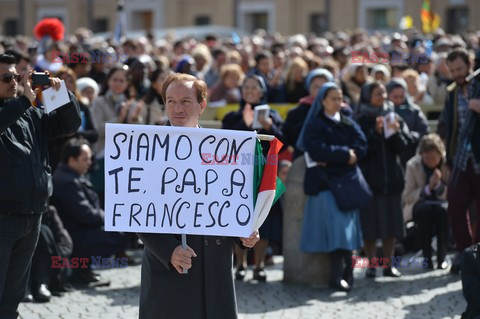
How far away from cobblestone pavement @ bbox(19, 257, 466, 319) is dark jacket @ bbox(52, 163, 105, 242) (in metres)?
0.59

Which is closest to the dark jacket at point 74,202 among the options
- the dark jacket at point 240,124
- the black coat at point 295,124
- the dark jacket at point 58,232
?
the dark jacket at point 58,232

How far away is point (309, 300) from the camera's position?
29.7ft

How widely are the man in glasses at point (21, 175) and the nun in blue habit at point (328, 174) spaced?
346cm

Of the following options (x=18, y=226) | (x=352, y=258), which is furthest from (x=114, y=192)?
(x=352, y=258)

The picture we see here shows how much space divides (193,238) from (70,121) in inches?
67.1

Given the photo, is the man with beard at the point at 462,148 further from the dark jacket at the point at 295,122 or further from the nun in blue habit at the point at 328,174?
the dark jacket at the point at 295,122

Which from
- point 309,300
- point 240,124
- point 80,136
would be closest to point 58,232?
point 80,136

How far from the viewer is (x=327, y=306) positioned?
880 cm

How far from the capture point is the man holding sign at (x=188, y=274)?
16.4ft

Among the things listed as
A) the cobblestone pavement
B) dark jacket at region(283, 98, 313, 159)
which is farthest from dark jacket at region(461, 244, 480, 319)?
dark jacket at region(283, 98, 313, 159)

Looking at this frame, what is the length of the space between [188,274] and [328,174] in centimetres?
464

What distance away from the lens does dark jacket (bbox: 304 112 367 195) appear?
939 cm

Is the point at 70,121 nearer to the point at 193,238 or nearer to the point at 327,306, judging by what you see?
the point at 193,238

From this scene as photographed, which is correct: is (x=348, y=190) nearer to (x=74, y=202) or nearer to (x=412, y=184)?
(x=412, y=184)
